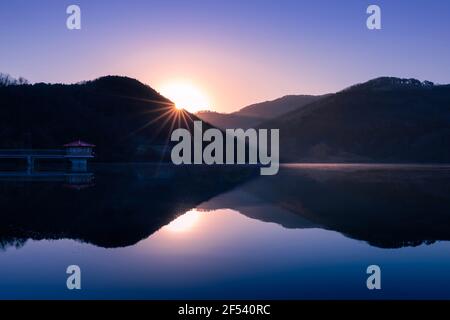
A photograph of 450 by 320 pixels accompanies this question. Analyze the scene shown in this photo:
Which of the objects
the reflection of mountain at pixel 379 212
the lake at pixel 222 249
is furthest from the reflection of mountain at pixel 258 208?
the reflection of mountain at pixel 379 212

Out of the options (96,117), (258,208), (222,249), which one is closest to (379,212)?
(258,208)

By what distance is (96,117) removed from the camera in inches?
5089

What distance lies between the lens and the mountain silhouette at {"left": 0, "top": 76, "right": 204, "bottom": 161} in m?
108

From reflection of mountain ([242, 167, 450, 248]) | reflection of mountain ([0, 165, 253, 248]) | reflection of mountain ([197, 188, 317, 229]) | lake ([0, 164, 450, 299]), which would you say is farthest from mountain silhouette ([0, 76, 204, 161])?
lake ([0, 164, 450, 299])

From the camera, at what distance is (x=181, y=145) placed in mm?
141000

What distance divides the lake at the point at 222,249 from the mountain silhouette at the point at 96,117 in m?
79.8

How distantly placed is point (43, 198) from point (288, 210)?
50.9ft

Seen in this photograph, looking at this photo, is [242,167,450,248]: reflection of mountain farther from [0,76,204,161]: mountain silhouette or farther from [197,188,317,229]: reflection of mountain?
[0,76,204,161]: mountain silhouette

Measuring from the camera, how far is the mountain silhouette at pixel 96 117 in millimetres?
107562

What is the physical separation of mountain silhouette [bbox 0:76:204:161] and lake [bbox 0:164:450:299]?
7978 centimetres

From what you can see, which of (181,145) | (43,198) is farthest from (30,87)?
(43,198)

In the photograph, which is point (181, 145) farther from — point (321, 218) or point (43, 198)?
point (321, 218)

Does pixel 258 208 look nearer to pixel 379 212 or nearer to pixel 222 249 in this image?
pixel 379 212

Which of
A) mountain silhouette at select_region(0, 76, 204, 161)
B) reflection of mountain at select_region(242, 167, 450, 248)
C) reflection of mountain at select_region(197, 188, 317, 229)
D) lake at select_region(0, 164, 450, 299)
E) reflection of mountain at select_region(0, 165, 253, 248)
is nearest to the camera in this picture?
lake at select_region(0, 164, 450, 299)
